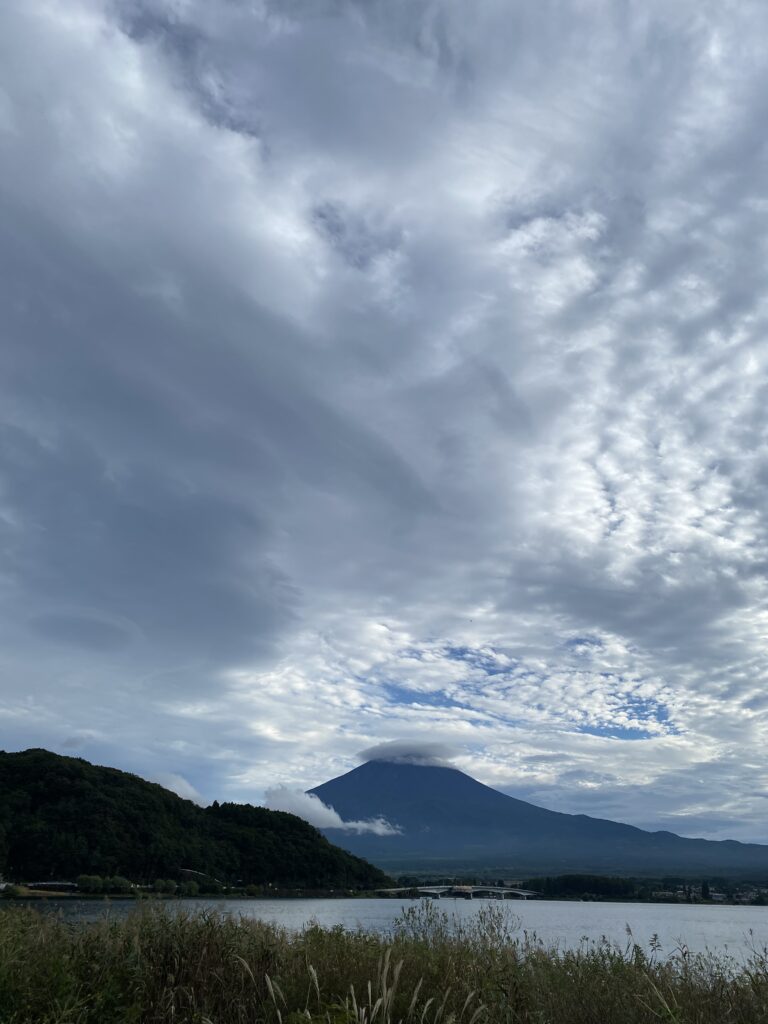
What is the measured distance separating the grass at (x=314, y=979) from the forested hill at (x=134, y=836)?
69.2 metres

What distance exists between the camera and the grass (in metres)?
5.96

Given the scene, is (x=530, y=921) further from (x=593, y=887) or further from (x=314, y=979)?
(x=593, y=887)

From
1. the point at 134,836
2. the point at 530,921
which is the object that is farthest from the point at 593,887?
the point at 134,836

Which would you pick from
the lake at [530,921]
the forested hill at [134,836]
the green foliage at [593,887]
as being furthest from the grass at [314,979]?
the green foliage at [593,887]

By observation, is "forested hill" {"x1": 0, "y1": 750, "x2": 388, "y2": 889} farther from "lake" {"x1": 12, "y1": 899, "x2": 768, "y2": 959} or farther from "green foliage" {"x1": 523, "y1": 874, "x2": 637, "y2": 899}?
"green foliage" {"x1": 523, "y1": 874, "x2": 637, "y2": 899}

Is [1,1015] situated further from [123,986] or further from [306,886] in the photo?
[306,886]

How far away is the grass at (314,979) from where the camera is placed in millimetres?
5965

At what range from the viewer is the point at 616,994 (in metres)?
6.39

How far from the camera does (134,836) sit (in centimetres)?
8294

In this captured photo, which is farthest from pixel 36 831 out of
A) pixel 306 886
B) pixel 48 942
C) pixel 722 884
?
pixel 722 884

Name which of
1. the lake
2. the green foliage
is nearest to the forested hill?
the lake

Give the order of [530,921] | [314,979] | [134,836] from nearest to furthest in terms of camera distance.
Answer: [314,979] → [530,921] → [134,836]

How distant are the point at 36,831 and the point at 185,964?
80.7 m

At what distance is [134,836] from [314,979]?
288ft
